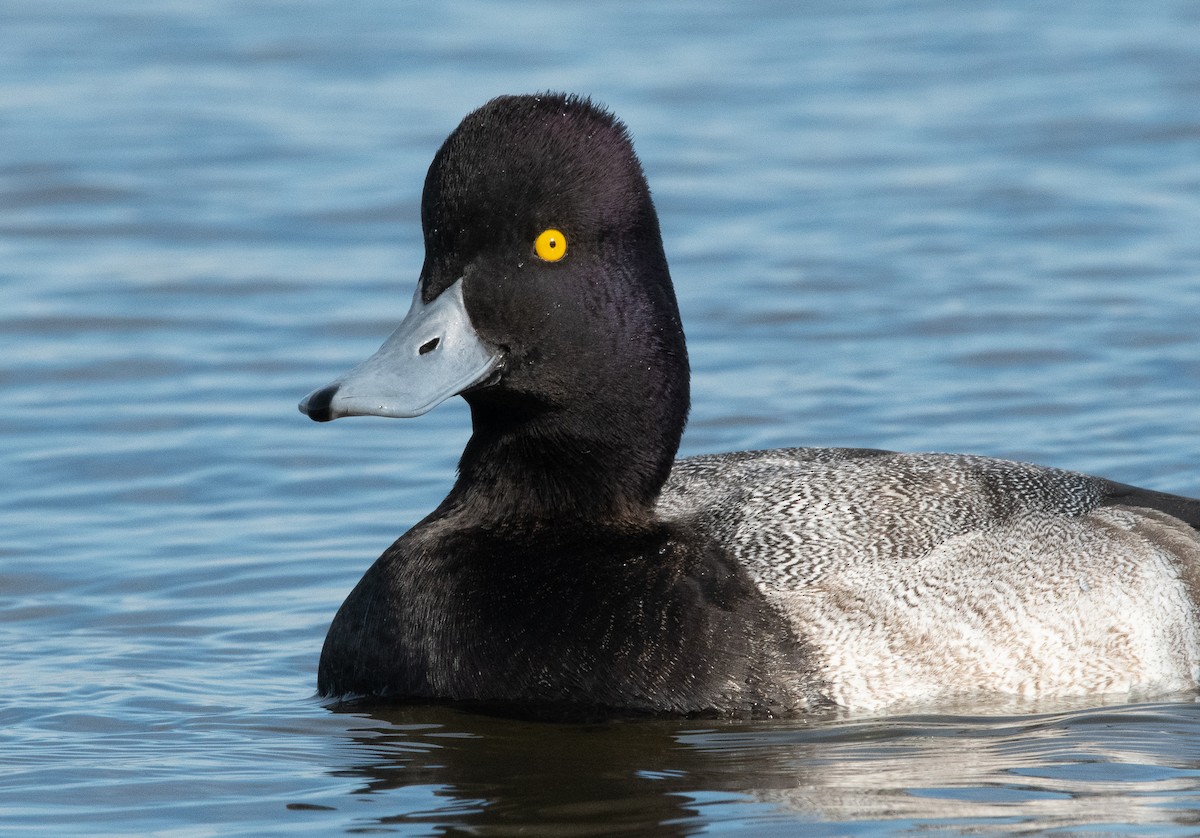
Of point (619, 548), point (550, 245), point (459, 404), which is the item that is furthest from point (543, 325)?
point (459, 404)

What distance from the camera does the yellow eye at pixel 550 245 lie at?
21.6 feet

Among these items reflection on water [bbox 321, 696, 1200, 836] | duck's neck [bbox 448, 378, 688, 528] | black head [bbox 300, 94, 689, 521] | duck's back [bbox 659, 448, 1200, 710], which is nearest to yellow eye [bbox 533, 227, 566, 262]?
black head [bbox 300, 94, 689, 521]

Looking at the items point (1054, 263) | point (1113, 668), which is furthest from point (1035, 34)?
point (1113, 668)

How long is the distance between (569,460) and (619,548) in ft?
1.02

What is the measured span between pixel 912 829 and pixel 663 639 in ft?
3.64

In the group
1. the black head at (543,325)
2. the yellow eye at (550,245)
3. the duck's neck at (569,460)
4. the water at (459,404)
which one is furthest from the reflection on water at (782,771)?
the yellow eye at (550,245)

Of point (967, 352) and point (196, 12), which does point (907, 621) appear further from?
point (196, 12)

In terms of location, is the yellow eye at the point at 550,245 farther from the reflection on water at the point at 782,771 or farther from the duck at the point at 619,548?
the reflection on water at the point at 782,771

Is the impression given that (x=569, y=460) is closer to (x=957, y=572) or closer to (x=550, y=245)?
(x=550, y=245)

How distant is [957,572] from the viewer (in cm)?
685

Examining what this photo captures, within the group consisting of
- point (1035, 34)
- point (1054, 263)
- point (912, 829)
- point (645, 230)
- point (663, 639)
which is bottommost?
point (912, 829)

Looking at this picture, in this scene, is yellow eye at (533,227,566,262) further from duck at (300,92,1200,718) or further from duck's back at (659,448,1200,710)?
duck's back at (659,448,1200,710)

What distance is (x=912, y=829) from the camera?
5656mm

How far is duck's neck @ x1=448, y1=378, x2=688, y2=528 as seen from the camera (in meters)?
6.78
